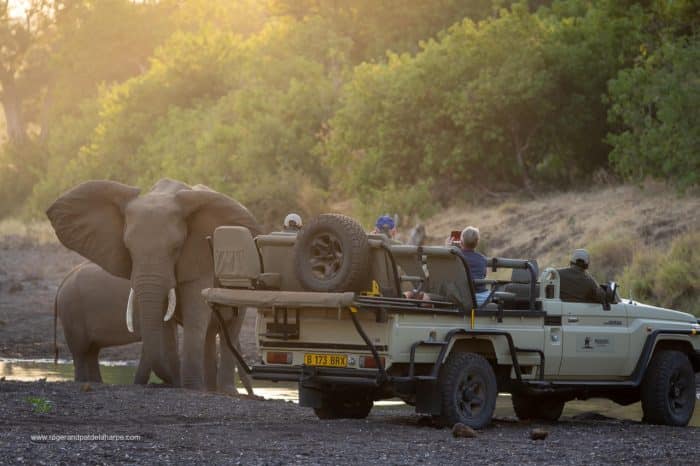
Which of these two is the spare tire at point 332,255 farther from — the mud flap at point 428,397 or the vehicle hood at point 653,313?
the vehicle hood at point 653,313

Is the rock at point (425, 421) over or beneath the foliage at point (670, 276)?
beneath

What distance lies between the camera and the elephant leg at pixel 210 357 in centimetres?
1838

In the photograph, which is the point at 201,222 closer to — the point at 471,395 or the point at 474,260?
the point at 474,260

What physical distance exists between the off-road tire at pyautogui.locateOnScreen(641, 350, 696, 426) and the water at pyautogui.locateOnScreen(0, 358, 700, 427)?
27.1 inches

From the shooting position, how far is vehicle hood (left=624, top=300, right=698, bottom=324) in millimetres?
14375

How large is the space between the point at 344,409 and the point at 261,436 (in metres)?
2.31

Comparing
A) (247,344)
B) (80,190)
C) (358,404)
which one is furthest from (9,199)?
(358,404)

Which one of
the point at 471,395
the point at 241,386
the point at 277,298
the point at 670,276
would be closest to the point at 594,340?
the point at 471,395

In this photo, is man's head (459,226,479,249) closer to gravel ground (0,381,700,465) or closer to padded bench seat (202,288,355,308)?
gravel ground (0,381,700,465)

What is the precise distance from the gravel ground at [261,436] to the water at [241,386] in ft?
5.18

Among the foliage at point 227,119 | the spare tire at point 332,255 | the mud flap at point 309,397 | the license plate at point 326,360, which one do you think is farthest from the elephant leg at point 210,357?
the foliage at point 227,119

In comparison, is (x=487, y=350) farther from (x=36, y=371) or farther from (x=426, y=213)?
(x=426, y=213)

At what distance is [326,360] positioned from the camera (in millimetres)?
12953

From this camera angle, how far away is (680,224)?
2667 cm
